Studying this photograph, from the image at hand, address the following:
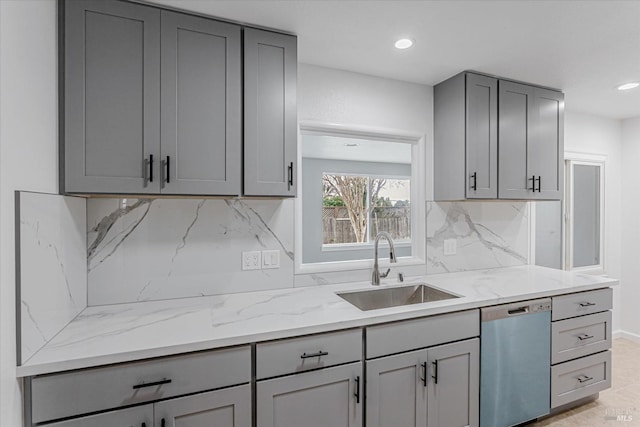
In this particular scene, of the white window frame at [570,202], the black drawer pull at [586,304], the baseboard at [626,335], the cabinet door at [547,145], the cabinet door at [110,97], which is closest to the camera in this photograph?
the cabinet door at [110,97]

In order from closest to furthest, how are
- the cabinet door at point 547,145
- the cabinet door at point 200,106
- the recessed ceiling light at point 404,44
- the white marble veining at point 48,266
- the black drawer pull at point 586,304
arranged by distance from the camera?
the white marble veining at point 48,266
the cabinet door at point 200,106
the recessed ceiling light at point 404,44
the black drawer pull at point 586,304
the cabinet door at point 547,145

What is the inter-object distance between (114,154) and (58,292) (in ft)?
2.05

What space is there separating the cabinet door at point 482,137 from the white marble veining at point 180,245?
4.31 ft

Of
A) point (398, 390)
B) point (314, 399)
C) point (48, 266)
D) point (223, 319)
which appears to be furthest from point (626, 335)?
point (48, 266)

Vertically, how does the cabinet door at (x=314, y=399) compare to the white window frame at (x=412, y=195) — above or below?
below

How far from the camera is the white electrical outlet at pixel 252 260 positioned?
6.70ft

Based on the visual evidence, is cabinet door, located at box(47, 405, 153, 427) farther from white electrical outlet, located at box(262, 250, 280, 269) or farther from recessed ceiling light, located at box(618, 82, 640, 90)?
recessed ceiling light, located at box(618, 82, 640, 90)

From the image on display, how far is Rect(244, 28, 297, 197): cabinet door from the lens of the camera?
1.73 meters

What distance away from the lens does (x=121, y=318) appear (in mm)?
1563

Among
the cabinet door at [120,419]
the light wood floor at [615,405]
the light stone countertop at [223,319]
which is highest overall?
the light stone countertop at [223,319]

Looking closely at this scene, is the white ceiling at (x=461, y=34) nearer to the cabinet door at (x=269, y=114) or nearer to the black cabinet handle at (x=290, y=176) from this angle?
the cabinet door at (x=269, y=114)

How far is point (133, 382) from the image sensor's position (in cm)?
124

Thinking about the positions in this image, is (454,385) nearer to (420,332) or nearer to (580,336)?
(420,332)

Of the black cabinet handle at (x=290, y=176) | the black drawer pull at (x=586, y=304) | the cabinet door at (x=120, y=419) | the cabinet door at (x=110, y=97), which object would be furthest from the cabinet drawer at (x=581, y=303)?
the cabinet door at (x=110, y=97)
